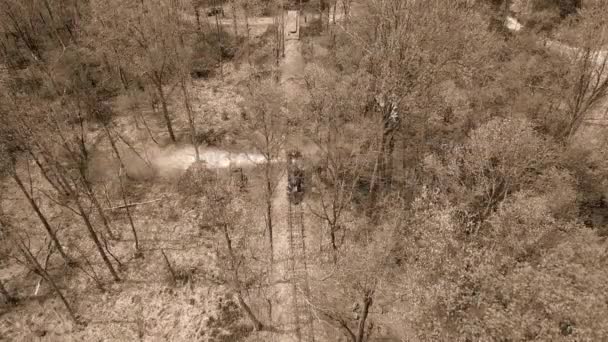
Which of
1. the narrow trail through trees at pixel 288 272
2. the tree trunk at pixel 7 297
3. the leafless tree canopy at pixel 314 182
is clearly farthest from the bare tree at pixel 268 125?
the tree trunk at pixel 7 297

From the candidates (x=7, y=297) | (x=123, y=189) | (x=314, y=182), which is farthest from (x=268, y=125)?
(x=7, y=297)

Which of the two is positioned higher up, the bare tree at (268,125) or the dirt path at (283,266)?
the bare tree at (268,125)

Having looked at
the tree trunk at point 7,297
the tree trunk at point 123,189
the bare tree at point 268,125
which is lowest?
the tree trunk at point 7,297

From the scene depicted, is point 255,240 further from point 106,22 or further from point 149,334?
point 106,22

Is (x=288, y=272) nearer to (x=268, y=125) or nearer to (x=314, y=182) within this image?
(x=314, y=182)

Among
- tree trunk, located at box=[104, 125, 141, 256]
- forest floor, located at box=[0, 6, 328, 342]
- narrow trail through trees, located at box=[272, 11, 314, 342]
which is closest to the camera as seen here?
narrow trail through trees, located at box=[272, 11, 314, 342]

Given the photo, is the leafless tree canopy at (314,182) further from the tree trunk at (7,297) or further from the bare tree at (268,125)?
the bare tree at (268,125)

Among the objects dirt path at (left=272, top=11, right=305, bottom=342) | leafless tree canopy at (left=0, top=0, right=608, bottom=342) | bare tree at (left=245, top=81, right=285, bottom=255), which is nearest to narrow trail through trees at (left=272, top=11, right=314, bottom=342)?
dirt path at (left=272, top=11, right=305, bottom=342)

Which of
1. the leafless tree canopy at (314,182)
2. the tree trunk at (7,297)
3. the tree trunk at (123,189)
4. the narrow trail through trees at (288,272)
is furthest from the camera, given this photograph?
the tree trunk at (123,189)

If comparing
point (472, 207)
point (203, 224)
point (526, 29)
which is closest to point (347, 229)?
point (472, 207)

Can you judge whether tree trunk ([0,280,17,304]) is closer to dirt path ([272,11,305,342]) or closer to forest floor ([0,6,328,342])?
forest floor ([0,6,328,342])

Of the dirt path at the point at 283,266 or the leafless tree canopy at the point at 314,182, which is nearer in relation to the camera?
the leafless tree canopy at the point at 314,182

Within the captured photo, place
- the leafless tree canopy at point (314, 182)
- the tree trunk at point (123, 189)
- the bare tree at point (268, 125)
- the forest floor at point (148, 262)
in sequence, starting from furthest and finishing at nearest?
the bare tree at point (268, 125), the tree trunk at point (123, 189), the forest floor at point (148, 262), the leafless tree canopy at point (314, 182)
